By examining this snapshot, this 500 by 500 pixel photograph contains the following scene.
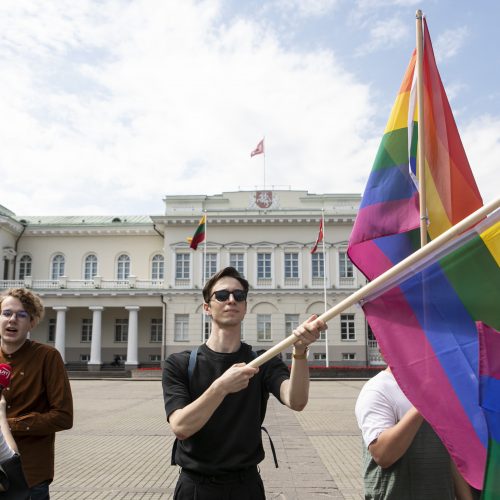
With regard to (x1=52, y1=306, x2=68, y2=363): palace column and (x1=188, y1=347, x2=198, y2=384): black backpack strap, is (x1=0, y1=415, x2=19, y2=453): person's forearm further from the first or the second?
(x1=52, y1=306, x2=68, y2=363): palace column

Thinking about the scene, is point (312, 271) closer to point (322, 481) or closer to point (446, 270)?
point (322, 481)

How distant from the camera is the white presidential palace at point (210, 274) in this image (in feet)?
128

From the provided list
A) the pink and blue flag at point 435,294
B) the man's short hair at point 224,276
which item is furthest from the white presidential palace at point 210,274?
the man's short hair at point 224,276

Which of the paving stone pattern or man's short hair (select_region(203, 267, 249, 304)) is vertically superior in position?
man's short hair (select_region(203, 267, 249, 304))

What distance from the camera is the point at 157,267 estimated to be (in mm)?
44875

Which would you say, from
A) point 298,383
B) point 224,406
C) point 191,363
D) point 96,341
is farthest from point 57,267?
point 298,383

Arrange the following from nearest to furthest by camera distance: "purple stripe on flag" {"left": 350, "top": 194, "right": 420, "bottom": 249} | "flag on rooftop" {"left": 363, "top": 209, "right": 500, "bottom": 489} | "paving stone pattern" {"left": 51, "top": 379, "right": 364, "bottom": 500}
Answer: "flag on rooftop" {"left": 363, "top": 209, "right": 500, "bottom": 489} → "purple stripe on flag" {"left": 350, "top": 194, "right": 420, "bottom": 249} → "paving stone pattern" {"left": 51, "top": 379, "right": 364, "bottom": 500}

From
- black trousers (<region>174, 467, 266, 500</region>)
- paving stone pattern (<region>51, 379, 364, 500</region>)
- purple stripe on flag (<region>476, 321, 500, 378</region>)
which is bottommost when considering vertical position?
paving stone pattern (<region>51, 379, 364, 500</region>)

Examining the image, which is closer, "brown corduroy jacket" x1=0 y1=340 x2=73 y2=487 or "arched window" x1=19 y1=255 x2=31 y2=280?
"brown corduroy jacket" x1=0 y1=340 x2=73 y2=487

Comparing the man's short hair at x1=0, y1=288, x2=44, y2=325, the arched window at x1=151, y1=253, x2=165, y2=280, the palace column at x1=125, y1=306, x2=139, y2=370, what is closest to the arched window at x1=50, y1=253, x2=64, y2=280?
the arched window at x1=151, y1=253, x2=165, y2=280

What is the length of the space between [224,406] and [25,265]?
150 feet

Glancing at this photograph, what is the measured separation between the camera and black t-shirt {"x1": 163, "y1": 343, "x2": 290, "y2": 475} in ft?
8.96

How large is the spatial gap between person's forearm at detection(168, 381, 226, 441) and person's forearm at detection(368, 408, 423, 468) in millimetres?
783

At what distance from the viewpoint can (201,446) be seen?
275 cm
